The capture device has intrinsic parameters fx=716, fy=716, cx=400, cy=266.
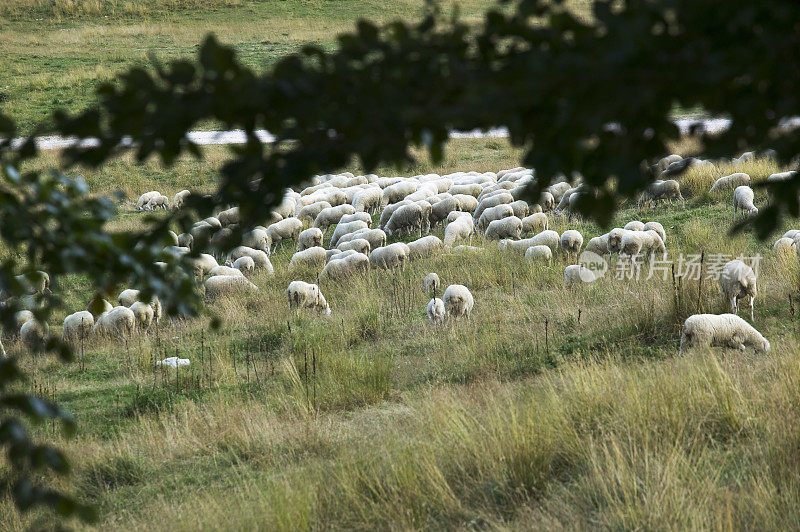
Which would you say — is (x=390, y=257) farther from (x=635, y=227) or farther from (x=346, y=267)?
(x=635, y=227)

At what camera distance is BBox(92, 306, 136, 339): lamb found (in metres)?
9.95

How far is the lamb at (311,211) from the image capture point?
669 inches

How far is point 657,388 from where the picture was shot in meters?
4.94

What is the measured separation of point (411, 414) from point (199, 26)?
159ft

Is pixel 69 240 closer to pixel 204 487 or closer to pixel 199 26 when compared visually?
pixel 204 487

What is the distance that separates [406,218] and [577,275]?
556 cm

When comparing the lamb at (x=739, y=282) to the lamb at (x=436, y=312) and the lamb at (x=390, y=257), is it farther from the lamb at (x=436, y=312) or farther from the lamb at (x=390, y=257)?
the lamb at (x=390, y=257)

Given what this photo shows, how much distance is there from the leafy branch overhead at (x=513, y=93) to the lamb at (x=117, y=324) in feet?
29.0

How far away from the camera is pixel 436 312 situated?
8.92 metres

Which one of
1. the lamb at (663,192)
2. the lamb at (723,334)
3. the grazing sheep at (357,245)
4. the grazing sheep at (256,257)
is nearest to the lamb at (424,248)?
the grazing sheep at (357,245)

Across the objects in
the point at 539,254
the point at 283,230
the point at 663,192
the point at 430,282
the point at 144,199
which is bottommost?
the point at 144,199

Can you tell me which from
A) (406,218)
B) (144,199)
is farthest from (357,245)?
Answer: (144,199)

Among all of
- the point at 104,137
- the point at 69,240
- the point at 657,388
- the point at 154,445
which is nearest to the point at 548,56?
the point at 104,137

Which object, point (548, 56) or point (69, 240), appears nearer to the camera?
point (548, 56)
